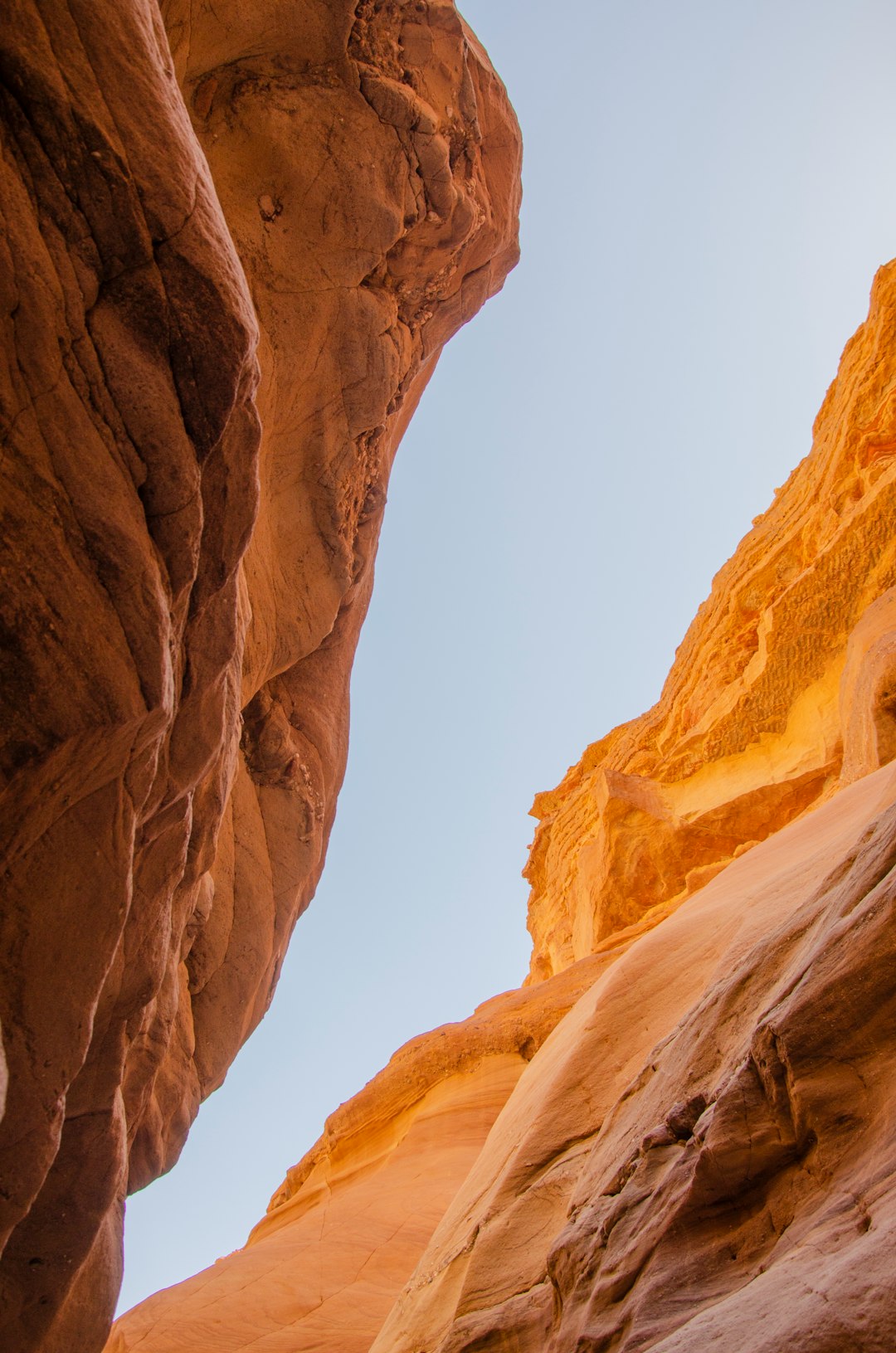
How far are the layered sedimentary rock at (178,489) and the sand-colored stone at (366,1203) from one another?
1.97 m

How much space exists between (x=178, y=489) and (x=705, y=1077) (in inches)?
170

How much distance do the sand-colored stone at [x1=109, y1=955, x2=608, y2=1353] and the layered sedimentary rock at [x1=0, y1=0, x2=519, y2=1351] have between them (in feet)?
6.47

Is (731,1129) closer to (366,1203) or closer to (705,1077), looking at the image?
(705,1077)

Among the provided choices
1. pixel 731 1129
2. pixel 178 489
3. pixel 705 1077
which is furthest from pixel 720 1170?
pixel 178 489

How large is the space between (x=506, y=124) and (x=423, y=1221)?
1257cm

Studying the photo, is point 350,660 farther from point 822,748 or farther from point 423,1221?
point 822,748

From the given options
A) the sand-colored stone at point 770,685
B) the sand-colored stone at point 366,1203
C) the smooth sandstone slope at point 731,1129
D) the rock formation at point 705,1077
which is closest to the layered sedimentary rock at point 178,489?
the sand-colored stone at point 366,1203

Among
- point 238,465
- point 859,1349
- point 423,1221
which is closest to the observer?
point 859,1349

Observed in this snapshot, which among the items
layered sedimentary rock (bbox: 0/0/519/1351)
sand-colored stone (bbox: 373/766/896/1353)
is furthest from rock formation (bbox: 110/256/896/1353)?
layered sedimentary rock (bbox: 0/0/519/1351)

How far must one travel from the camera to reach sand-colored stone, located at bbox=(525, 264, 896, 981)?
14.0m

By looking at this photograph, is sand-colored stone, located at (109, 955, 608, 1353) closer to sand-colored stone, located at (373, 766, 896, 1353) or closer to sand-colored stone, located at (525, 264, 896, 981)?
sand-colored stone, located at (525, 264, 896, 981)

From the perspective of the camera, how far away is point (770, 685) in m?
15.1

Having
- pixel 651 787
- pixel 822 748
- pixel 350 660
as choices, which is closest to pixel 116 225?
pixel 350 660

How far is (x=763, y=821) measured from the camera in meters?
14.3
